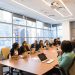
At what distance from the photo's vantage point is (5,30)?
7082 millimetres

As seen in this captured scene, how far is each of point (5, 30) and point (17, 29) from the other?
1.06m

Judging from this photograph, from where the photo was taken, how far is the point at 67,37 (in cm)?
1102

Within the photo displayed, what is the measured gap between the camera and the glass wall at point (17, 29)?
269 inches

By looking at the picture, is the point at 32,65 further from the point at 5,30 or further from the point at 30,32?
the point at 30,32

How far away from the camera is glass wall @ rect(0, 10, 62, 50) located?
6832 millimetres

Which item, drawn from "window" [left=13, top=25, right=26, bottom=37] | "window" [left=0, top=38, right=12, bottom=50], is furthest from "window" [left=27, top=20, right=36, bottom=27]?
"window" [left=0, top=38, right=12, bottom=50]

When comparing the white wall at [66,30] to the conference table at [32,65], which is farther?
the white wall at [66,30]

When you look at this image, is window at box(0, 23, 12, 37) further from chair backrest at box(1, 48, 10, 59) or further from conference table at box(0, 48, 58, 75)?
conference table at box(0, 48, 58, 75)

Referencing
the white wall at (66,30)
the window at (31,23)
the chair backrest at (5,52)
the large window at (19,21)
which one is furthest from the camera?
the white wall at (66,30)

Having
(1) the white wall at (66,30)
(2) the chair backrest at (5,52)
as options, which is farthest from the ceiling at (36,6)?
(1) the white wall at (66,30)

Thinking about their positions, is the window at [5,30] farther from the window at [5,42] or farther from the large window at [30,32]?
the large window at [30,32]

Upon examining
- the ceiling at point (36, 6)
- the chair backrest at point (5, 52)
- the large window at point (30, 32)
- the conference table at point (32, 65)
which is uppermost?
the ceiling at point (36, 6)

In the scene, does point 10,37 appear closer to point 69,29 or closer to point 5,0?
point 5,0

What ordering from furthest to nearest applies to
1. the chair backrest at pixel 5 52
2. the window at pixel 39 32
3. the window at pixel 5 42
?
1. the window at pixel 39 32
2. the window at pixel 5 42
3. the chair backrest at pixel 5 52
